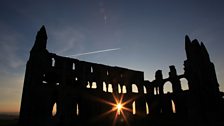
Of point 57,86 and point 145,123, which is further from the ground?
point 57,86

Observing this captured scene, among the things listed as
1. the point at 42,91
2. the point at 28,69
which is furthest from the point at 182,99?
the point at 28,69

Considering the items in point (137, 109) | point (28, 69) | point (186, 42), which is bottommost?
point (137, 109)

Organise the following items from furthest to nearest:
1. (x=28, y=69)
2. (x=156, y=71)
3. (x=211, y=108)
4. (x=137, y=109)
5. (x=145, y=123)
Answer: (x=156, y=71) → (x=137, y=109) → (x=145, y=123) → (x=211, y=108) → (x=28, y=69)

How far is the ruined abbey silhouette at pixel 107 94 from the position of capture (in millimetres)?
17688

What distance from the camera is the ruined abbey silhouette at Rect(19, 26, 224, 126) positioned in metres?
17.7

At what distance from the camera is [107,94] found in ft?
73.0

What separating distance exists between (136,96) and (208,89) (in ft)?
32.1

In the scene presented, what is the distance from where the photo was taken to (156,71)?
2834 cm

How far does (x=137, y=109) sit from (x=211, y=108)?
31.9ft

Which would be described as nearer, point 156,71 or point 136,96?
point 136,96

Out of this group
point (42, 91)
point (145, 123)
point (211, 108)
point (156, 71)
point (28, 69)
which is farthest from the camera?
point (156, 71)

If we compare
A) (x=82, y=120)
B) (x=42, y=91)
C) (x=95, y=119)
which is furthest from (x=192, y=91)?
(x=42, y=91)

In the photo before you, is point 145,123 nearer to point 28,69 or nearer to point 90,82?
point 90,82

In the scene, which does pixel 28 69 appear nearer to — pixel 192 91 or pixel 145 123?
pixel 145 123
